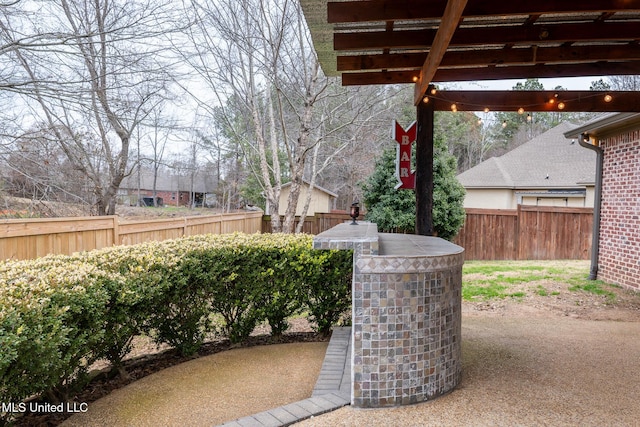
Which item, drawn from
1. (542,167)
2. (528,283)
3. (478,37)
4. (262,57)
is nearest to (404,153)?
(478,37)

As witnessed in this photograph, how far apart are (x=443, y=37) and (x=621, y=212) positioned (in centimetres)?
561

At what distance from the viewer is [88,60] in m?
4.80

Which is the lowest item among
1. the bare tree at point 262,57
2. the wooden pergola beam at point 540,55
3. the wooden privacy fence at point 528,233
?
the wooden privacy fence at point 528,233

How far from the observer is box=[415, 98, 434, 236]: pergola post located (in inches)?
190

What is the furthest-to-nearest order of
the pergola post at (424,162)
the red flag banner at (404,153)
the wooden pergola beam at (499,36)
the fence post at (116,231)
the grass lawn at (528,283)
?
the grass lawn at (528,283) < the fence post at (116,231) < the red flag banner at (404,153) < the pergola post at (424,162) < the wooden pergola beam at (499,36)

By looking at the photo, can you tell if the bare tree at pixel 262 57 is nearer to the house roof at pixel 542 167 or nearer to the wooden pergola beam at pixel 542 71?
the wooden pergola beam at pixel 542 71

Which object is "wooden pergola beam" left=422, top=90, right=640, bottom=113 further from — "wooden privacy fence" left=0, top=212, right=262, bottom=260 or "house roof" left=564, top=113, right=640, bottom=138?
"wooden privacy fence" left=0, top=212, right=262, bottom=260

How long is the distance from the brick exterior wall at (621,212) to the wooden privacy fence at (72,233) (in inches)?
296

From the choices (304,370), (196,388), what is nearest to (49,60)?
(196,388)

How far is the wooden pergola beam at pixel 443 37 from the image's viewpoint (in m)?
2.76

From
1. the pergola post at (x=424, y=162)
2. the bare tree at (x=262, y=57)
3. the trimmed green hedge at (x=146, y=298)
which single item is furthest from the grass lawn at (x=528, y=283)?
the bare tree at (x=262, y=57)

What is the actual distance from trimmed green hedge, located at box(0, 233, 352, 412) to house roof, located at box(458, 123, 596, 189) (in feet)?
37.6

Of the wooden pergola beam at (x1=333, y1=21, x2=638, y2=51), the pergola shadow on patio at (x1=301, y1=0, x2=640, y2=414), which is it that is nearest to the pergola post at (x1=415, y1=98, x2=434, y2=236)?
the pergola shadow on patio at (x1=301, y1=0, x2=640, y2=414)

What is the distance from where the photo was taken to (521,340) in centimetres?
439
